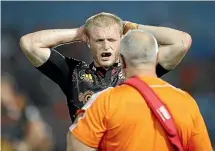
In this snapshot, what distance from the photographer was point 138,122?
3.46 meters

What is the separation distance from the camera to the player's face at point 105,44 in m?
4.73

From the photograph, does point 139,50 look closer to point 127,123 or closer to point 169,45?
point 127,123

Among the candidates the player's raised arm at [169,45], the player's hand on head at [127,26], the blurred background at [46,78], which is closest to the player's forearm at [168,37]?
the player's raised arm at [169,45]

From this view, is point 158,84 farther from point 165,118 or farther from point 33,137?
point 33,137

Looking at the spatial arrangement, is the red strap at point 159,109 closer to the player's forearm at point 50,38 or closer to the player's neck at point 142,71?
the player's neck at point 142,71

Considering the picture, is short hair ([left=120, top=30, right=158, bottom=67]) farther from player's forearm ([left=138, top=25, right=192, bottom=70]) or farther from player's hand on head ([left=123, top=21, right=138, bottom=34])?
player's hand on head ([left=123, top=21, right=138, bottom=34])

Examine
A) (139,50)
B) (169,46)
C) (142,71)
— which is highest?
(139,50)

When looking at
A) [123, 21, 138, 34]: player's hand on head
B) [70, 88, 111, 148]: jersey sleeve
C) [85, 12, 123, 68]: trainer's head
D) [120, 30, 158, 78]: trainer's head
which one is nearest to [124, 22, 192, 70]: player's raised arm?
[123, 21, 138, 34]: player's hand on head

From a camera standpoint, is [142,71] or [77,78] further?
[77,78]

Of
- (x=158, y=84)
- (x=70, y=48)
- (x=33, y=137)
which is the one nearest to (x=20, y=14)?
(x=70, y=48)

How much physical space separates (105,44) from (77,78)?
35cm

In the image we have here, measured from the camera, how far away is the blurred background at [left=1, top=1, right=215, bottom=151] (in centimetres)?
952

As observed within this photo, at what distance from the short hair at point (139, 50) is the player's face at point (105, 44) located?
1.16 metres

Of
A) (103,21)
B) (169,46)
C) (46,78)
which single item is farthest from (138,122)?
(46,78)
